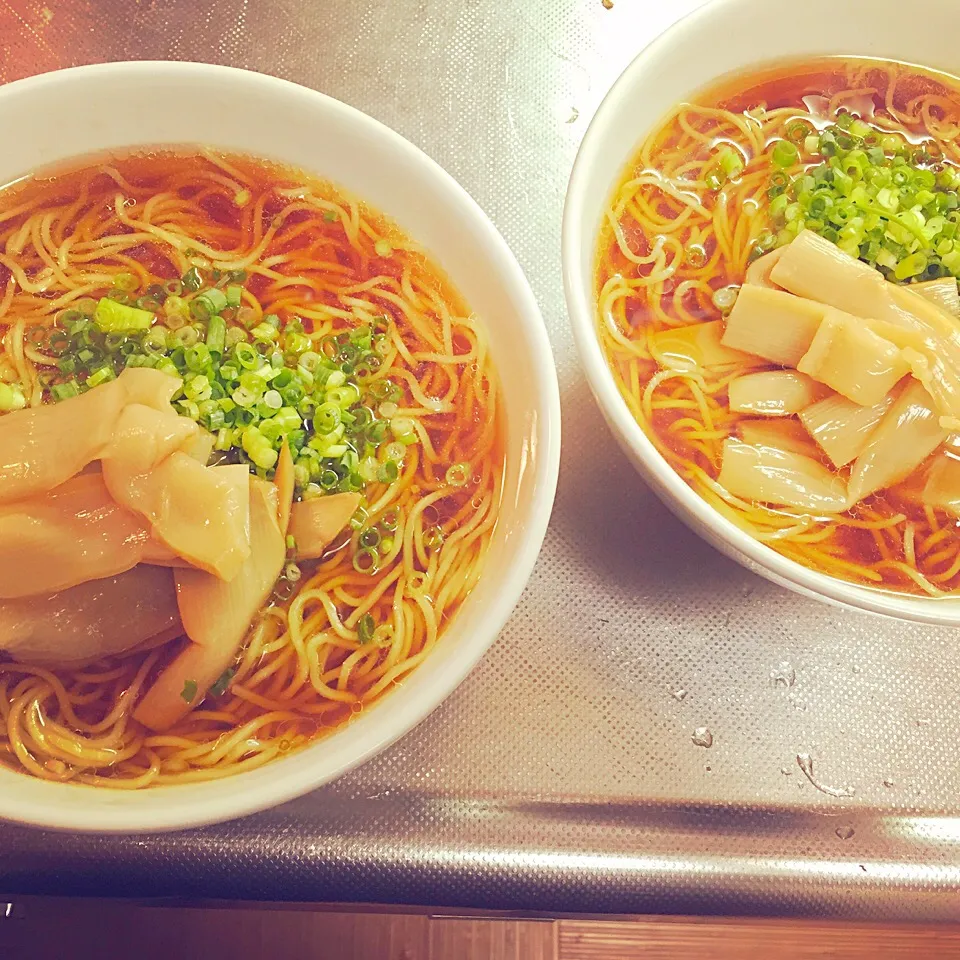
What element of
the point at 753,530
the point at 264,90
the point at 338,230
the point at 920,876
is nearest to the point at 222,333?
the point at 338,230

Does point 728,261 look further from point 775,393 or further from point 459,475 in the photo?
point 459,475

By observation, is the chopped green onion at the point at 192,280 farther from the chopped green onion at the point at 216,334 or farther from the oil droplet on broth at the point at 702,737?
the oil droplet on broth at the point at 702,737

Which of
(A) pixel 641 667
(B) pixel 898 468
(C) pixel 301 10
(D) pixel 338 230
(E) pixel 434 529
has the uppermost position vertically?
(C) pixel 301 10

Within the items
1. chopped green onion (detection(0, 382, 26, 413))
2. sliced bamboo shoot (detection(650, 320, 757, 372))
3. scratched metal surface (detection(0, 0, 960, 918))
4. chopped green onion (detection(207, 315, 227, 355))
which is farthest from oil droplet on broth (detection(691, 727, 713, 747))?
chopped green onion (detection(0, 382, 26, 413))

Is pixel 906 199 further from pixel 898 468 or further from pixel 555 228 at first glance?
pixel 555 228

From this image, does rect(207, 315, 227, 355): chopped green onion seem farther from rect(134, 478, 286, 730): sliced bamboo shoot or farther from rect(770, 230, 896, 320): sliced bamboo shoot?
rect(770, 230, 896, 320): sliced bamboo shoot

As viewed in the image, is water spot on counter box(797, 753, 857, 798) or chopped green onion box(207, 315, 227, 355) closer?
chopped green onion box(207, 315, 227, 355)
